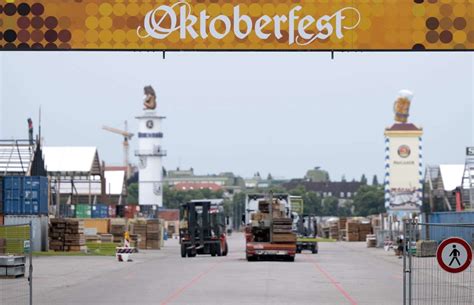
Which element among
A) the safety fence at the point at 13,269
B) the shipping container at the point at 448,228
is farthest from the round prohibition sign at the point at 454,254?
the safety fence at the point at 13,269

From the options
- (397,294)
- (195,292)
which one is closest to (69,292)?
(195,292)

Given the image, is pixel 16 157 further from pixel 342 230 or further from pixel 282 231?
pixel 342 230

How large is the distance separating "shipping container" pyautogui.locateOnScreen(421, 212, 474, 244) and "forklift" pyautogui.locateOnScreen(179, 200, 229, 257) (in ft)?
33.7

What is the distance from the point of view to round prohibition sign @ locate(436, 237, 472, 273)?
18.4 m

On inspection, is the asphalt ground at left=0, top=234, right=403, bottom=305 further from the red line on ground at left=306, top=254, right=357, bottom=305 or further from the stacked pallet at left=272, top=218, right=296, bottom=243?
the stacked pallet at left=272, top=218, right=296, bottom=243

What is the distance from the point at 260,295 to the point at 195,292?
2.12 m

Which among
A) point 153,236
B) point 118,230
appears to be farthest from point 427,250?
point 118,230

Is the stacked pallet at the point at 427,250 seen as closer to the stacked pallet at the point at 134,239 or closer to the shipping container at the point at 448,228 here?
the shipping container at the point at 448,228

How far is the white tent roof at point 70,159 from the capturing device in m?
102

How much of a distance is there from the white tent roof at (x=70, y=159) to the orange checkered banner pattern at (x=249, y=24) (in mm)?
77548

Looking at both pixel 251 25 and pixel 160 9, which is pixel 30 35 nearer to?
pixel 160 9

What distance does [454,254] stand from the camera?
18.4 m

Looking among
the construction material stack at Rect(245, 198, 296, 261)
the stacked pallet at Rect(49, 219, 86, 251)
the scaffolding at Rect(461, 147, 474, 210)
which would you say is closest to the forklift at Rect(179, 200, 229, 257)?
the construction material stack at Rect(245, 198, 296, 261)

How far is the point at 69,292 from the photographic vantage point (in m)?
30.6
